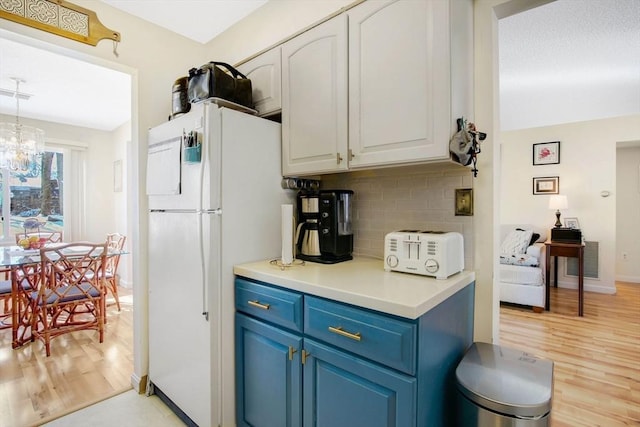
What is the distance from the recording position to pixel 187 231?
5.52 feet

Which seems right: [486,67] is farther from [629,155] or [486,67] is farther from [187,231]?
[629,155]

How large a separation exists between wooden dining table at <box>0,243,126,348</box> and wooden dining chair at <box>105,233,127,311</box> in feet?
2.08

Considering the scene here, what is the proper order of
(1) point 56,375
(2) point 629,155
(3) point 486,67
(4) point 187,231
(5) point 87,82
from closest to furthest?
(3) point 486,67, (4) point 187,231, (1) point 56,375, (5) point 87,82, (2) point 629,155

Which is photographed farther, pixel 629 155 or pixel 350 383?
pixel 629 155

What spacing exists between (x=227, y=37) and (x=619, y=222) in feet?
21.9

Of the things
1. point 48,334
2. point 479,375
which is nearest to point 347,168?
point 479,375

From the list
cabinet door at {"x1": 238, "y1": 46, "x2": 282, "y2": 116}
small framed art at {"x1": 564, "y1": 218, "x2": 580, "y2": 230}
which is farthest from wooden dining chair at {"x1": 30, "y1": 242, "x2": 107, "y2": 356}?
small framed art at {"x1": 564, "y1": 218, "x2": 580, "y2": 230}

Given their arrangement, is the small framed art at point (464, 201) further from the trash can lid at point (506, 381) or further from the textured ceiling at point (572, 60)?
the textured ceiling at point (572, 60)

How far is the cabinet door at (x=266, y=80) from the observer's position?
190cm

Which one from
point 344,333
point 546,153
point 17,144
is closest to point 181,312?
point 344,333

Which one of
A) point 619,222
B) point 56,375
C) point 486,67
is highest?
point 486,67

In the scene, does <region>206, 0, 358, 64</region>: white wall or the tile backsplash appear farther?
<region>206, 0, 358, 64</region>: white wall

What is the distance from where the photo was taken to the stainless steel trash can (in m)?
1.05

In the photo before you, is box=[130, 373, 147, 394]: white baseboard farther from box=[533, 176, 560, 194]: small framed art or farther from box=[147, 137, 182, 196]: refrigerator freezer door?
box=[533, 176, 560, 194]: small framed art
